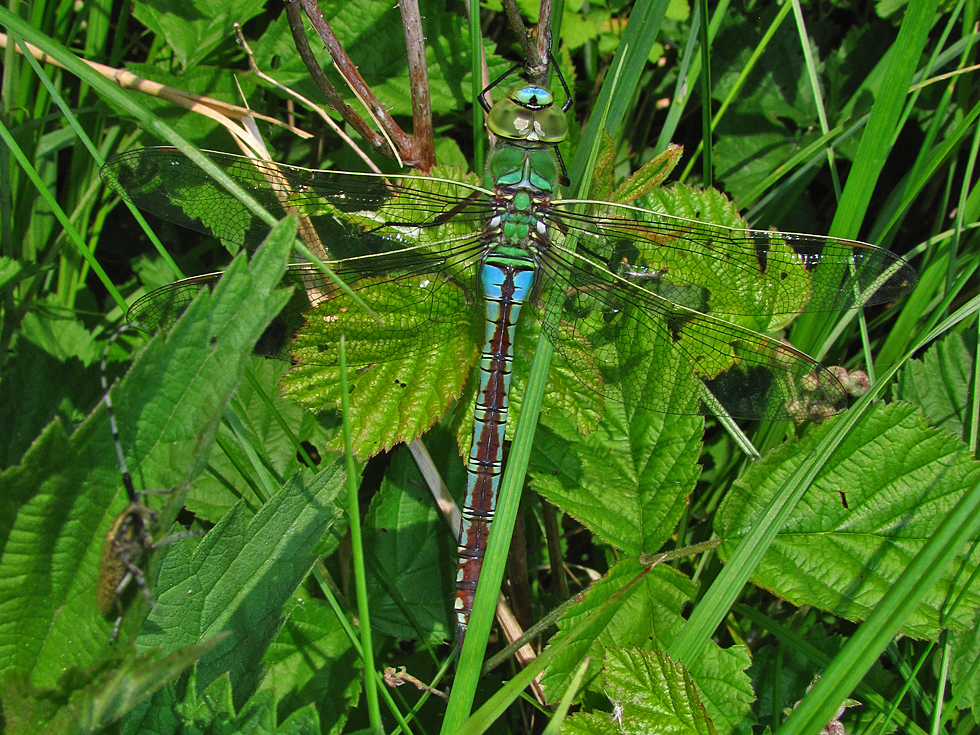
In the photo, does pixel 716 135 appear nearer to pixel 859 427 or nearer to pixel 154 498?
pixel 859 427

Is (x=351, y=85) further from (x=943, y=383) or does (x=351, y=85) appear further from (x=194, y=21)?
(x=943, y=383)

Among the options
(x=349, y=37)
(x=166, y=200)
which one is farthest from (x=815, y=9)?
(x=166, y=200)

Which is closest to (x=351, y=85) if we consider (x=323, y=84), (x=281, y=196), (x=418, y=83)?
(x=323, y=84)

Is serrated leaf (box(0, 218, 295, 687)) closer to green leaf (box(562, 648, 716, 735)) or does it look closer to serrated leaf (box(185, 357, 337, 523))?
serrated leaf (box(185, 357, 337, 523))

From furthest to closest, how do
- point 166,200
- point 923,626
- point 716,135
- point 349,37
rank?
point 716,135 → point 349,37 → point 166,200 → point 923,626

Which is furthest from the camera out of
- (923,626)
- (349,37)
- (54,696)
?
(349,37)

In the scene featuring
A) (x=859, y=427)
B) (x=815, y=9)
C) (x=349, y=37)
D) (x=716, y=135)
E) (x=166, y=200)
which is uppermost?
(x=815, y=9)

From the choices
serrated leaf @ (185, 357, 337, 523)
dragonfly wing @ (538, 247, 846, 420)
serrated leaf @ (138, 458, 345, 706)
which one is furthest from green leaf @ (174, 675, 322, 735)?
dragonfly wing @ (538, 247, 846, 420)

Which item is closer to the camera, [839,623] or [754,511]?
[754,511]
